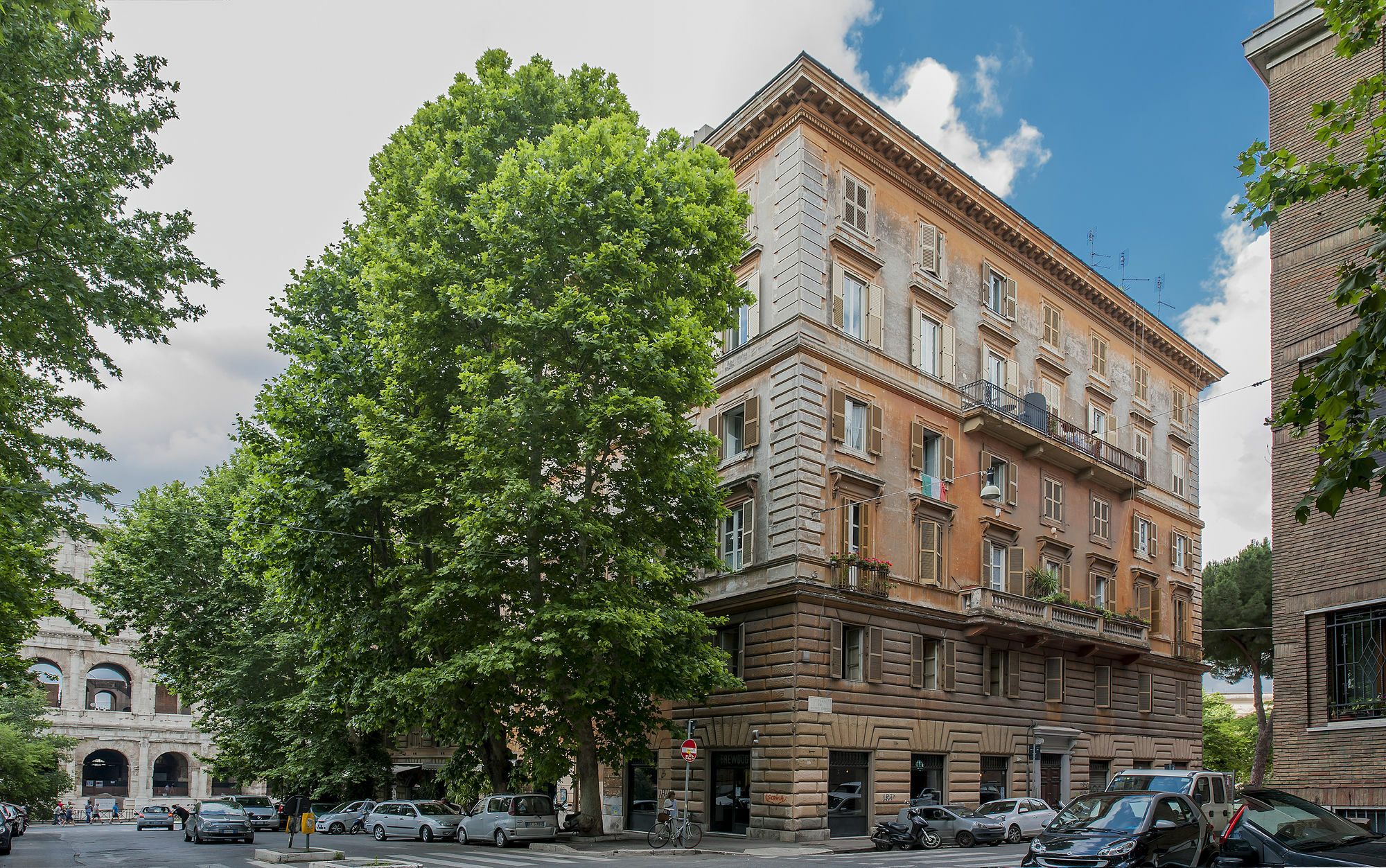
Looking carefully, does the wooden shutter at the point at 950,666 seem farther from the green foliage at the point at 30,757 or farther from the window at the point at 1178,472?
the green foliage at the point at 30,757

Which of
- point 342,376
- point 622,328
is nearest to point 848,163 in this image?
point 622,328

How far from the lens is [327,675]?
1120 inches

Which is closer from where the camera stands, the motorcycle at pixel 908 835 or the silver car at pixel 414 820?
the motorcycle at pixel 908 835

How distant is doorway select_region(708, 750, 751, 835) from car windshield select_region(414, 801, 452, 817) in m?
8.97

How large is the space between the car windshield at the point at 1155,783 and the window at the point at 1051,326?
2415 cm

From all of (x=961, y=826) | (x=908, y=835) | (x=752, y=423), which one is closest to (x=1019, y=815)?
(x=961, y=826)

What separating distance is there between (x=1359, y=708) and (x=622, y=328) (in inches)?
626

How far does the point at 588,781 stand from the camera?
26.2 metres

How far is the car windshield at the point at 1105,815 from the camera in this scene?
52.1 ft

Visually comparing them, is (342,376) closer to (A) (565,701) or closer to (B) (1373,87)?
(A) (565,701)

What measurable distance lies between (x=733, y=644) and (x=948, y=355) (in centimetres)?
1220

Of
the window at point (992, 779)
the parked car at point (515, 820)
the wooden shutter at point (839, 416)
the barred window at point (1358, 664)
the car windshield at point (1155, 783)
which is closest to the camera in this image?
the barred window at point (1358, 664)

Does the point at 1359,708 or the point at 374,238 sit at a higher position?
the point at 374,238

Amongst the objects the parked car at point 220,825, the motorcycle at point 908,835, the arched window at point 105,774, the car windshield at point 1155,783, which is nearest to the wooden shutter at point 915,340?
the motorcycle at point 908,835
